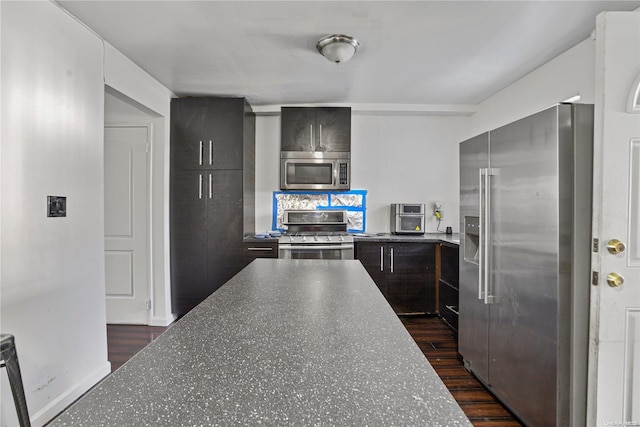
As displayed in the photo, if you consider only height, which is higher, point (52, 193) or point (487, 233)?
point (52, 193)

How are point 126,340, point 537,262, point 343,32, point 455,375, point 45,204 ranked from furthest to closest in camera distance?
point 126,340
point 455,375
point 343,32
point 45,204
point 537,262

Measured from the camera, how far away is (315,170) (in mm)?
3840

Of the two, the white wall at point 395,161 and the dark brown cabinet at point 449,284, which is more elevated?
the white wall at point 395,161

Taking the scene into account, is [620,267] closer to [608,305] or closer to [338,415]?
[608,305]

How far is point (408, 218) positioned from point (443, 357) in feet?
5.39

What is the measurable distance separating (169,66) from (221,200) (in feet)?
4.26

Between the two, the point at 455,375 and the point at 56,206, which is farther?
the point at 455,375

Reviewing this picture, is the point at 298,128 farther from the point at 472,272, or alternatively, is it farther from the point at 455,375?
the point at 455,375

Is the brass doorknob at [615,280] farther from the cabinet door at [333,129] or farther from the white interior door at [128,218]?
the white interior door at [128,218]

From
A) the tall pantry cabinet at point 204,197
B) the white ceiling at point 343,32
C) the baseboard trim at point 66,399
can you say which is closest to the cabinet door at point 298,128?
the white ceiling at point 343,32

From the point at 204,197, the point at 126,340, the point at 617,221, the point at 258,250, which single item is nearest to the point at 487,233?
the point at 617,221

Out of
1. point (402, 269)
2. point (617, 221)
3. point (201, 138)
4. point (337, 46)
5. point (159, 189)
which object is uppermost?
point (337, 46)

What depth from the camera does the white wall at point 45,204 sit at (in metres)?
1.64

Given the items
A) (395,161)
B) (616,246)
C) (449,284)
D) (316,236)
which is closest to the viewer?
(616,246)
